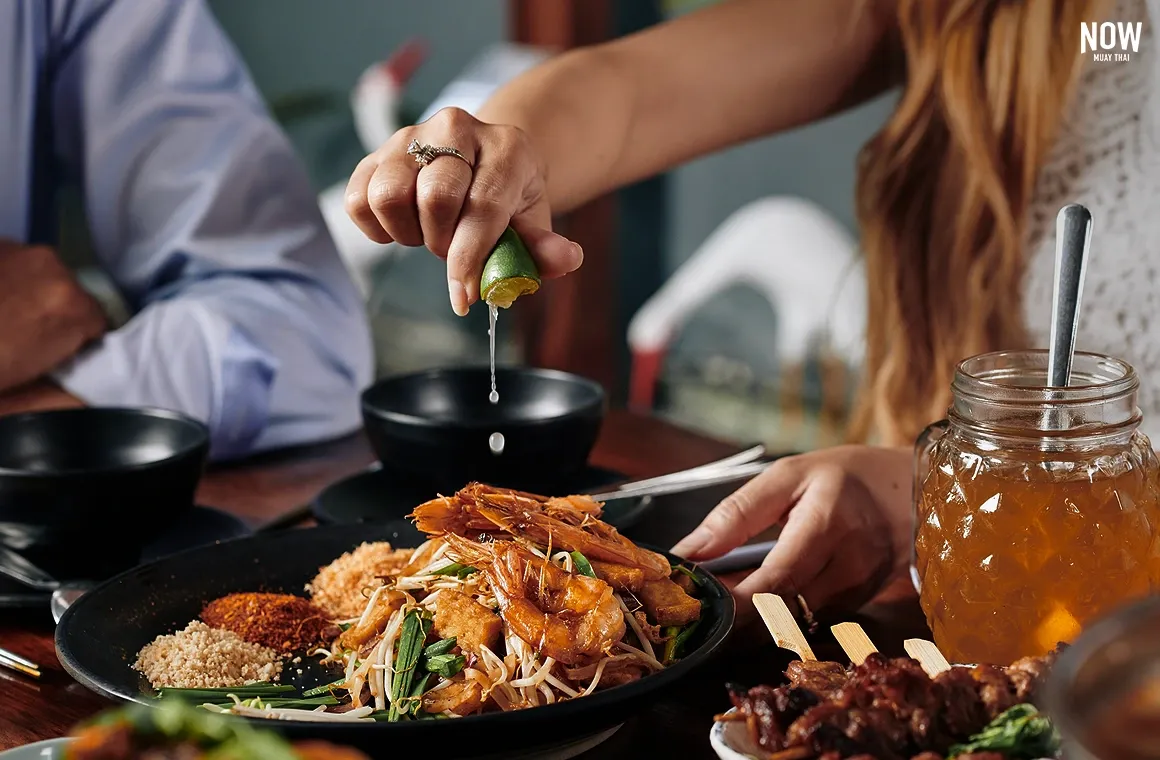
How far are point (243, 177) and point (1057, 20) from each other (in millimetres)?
1505

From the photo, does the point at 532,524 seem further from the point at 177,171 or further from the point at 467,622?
the point at 177,171

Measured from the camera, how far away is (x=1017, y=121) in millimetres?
2045

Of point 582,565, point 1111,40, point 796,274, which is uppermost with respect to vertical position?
point 1111,40

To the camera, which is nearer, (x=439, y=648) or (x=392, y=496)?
(x=439, y=648)

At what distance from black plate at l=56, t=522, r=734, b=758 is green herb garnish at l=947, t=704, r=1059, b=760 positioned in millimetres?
234

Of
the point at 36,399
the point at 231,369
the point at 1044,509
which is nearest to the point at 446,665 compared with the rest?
the point at 1044,509

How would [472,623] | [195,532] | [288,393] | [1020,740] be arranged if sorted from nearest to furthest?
[1020,740]
[472,623]
[195,532]
[288,393]

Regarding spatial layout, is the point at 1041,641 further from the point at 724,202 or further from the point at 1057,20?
the point at 724,202

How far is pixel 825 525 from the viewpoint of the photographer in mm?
1236

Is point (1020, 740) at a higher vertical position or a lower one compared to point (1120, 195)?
lower

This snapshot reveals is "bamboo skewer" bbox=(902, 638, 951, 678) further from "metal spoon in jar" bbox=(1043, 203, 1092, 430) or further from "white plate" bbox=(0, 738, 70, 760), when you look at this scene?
"white plate" bbox=(0, 738, 70, 760)

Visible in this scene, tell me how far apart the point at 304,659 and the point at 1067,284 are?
80 centimetres

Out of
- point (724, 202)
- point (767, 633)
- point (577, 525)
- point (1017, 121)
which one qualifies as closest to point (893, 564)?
point (767, 633)

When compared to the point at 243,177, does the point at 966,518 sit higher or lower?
lower
